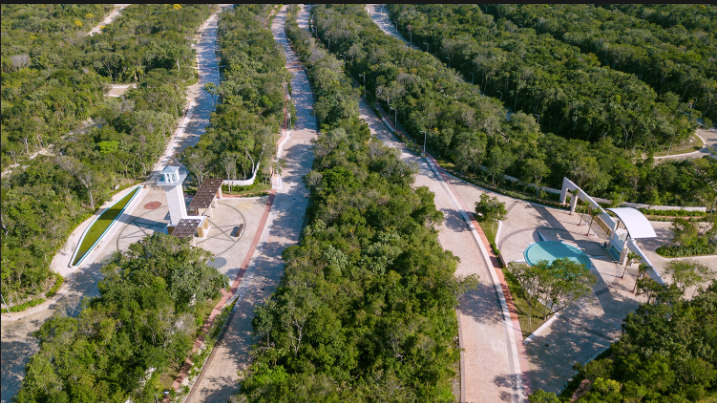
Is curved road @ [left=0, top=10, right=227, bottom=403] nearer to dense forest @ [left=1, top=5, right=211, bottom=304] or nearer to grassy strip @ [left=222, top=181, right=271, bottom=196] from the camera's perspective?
dense forest @ [left=1, top=5, right=211, bottom=304]

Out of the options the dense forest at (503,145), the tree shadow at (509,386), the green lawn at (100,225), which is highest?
the dense forest at (503,145)

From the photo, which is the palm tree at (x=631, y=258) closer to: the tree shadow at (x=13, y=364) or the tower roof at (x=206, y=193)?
the tower roof at (x=206, y=193)

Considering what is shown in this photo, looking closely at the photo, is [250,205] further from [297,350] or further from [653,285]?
[653,285]

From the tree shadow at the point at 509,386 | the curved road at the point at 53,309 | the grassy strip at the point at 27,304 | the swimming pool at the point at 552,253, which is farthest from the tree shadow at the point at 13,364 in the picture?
the swimming pool at the point at 552,253

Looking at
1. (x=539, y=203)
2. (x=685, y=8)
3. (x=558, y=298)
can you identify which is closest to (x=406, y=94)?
(x=539, y=203)

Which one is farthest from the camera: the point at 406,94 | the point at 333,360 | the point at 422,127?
the point at 406,94

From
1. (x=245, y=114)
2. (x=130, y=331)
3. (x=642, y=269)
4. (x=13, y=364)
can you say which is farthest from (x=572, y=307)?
(x=245, y=114)
